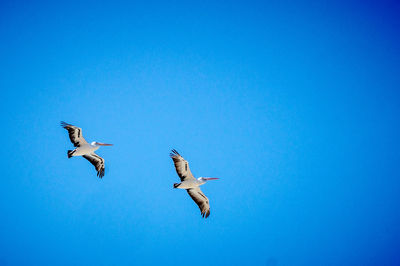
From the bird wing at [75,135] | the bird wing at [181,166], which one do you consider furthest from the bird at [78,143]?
the bird wing at [181,166]

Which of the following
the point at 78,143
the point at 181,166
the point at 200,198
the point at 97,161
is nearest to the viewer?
the point at 181,166

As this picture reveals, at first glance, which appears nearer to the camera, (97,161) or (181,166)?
(181,166)

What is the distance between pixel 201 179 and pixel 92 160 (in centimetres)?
771

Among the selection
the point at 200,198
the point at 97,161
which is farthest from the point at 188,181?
the point at 97,161

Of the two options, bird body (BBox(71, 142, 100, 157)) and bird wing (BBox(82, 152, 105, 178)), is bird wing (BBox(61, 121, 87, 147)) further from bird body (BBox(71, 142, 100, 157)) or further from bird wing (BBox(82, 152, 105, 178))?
bird wing (BBox(82, 152, 105, 178))

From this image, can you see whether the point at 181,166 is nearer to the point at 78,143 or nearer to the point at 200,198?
the point at 200,198

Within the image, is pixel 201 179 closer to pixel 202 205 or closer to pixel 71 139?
pixel 202 205

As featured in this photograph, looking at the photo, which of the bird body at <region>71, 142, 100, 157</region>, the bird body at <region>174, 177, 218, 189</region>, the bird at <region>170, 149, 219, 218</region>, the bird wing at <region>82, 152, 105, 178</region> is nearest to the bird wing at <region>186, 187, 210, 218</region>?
the bird at <region>170, 149, 219, 218</region>

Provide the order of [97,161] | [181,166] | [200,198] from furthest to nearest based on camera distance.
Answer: [97,161] < [200,198] < [181,166]

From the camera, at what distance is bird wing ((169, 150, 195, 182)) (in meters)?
16.7

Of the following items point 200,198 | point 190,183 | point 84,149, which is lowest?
point 200,198

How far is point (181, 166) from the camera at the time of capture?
673 inches

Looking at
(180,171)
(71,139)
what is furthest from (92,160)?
(180,171)

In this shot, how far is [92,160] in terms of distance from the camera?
20250 millimetres
